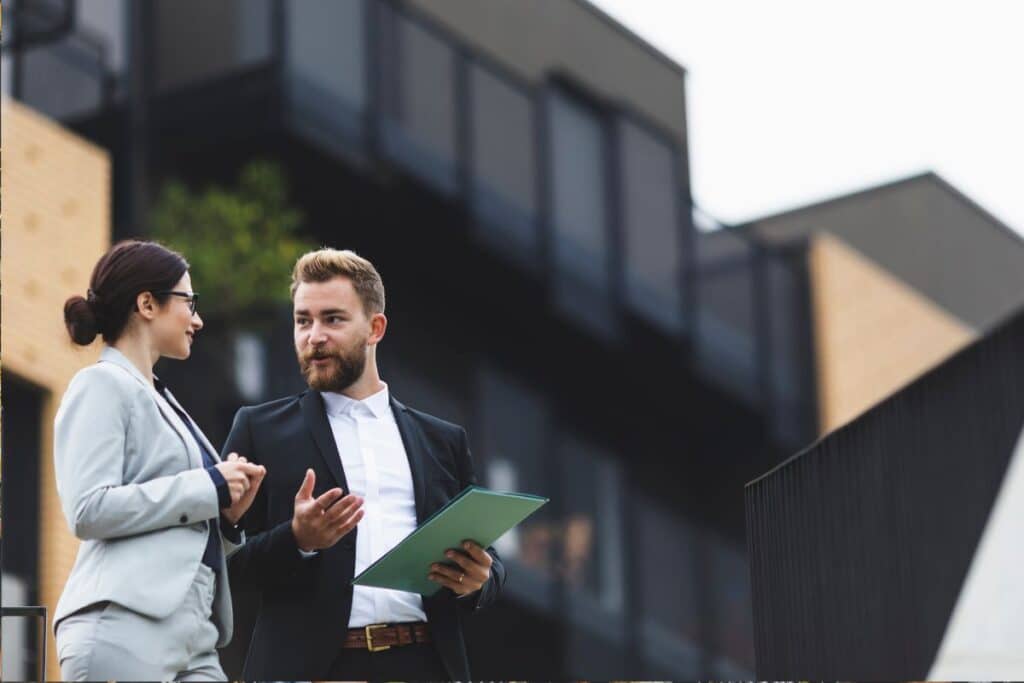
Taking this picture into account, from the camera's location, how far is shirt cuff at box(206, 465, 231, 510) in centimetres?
385

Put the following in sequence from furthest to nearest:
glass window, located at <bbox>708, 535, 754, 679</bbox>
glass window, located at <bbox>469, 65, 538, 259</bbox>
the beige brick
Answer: the beige brick < glass window, located at <bbox>708, 535, 754, 679</bbox> < glass window, located at <bbox>469, 65, 538, 259</bbox>

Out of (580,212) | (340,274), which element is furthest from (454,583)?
(580,212)

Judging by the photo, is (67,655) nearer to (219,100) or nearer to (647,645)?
(219,100)

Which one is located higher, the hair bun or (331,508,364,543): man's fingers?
the hair bun

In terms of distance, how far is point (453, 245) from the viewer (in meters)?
15.6

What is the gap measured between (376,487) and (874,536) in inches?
45.1

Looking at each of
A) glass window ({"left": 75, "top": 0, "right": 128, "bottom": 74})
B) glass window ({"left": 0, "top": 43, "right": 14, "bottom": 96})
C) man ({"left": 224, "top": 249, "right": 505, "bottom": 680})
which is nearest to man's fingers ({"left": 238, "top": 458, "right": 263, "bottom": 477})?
man ({"left": 224, "top": 249, "right": 505, "bottom": 680})

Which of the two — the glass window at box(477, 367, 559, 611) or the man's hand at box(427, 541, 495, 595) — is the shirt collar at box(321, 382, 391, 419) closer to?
the man's hand at box(427, 541, 495, 595)

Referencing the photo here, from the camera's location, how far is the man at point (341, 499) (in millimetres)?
4324

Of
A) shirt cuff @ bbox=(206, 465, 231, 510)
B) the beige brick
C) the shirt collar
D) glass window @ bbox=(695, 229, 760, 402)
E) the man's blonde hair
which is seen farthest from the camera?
the beige brick

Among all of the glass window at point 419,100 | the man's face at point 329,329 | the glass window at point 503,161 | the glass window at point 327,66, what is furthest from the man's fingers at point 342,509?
the glass window at point 503,161

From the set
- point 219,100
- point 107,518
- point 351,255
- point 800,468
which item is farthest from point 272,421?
point 219,100

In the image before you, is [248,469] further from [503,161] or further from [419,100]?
[503,161]

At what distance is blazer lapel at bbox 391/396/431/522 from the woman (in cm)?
57
